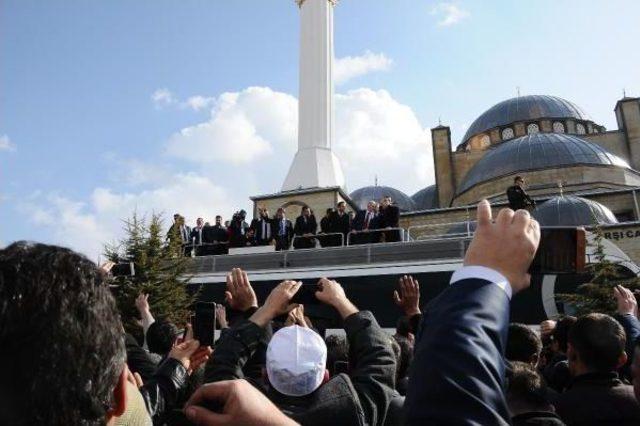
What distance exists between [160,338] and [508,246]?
11.7 feet

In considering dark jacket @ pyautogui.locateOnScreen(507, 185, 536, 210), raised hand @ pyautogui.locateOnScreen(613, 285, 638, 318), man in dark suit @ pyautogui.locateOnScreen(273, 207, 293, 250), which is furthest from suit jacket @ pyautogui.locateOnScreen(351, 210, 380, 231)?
raised hand @ pyautogui.locateOnScreen(613, 285, 638, 318)

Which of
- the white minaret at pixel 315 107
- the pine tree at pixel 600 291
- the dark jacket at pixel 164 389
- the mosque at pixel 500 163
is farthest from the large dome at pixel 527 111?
the dark jacket at pixel 164 389

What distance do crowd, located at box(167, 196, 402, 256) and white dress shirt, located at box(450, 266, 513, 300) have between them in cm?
1412

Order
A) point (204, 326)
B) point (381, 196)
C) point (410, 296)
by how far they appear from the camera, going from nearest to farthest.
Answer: point (204, 326) < point (410, 296) < point (381, 196)

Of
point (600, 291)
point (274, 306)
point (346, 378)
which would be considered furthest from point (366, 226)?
point (346, 378)

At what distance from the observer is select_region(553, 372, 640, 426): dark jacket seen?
102 inches

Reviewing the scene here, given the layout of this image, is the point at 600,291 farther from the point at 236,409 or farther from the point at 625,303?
the point at 236,409

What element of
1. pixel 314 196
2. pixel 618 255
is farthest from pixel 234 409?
pixel 314 196

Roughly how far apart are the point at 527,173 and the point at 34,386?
31716mm

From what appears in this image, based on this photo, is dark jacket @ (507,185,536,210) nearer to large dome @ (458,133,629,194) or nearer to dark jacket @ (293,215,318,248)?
dark jacket @ (293,215,318,248)

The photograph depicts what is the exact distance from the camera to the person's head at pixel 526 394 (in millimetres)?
2451

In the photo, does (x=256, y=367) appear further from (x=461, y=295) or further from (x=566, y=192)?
(x=566, y=192)

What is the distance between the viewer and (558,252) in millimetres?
1597

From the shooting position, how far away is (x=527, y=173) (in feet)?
98.9
